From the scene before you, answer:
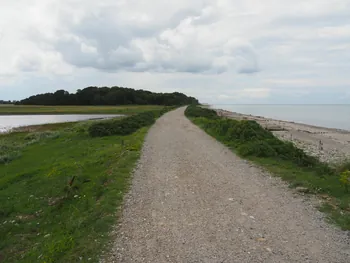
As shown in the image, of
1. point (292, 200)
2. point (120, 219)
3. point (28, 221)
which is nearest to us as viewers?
→ point (120, 219)

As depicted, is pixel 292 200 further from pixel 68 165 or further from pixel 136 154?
pixel 68 165

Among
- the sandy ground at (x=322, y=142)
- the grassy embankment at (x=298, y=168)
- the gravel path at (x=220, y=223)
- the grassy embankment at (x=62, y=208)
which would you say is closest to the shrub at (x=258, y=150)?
the grassy embankment at (x=298, y=168)

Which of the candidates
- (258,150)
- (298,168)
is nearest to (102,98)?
(258,150)

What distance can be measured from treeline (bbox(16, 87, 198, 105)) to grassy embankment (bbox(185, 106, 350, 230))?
144m

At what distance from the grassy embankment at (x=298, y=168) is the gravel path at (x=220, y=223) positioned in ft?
1.85

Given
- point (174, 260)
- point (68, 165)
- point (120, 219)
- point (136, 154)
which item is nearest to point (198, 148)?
point (136, 154)

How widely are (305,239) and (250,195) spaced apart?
3157 mm

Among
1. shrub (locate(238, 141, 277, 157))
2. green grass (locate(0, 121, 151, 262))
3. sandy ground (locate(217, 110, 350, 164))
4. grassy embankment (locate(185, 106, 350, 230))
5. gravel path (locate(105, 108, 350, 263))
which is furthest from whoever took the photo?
sandy ground (locate(217, 110, 350, 164))

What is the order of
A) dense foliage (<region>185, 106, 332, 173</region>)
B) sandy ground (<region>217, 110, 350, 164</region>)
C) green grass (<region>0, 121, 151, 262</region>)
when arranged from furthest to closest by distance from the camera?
sandy ground (<region>217, 110, 350, 164</region>)
dense foliage (<region>185, 106, 332, 173</region>)
green grass (<region>0, 121, 151, 262</region>)

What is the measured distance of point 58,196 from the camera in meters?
12.7

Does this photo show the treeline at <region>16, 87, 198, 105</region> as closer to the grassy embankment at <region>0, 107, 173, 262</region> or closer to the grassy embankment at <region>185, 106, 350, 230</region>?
the grassy embankment at <region>185, 106, 350, 230</region>

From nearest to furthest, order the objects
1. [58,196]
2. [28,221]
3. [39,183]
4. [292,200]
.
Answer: [292,200] → [28,221] → [58,196] → [39,183]

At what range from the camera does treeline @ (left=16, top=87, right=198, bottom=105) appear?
16925cm

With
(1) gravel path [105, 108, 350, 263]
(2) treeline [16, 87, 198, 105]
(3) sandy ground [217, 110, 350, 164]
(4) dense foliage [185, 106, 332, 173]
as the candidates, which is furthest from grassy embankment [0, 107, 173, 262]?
(2) treeline [16, 87, 198, 105]
